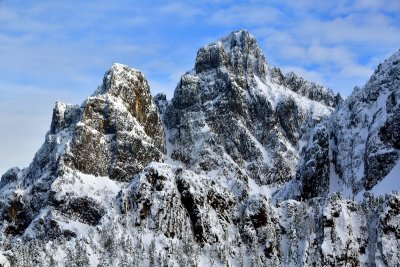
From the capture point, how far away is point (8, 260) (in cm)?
19400

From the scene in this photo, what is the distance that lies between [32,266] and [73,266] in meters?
12.2

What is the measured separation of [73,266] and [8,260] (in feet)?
62.1

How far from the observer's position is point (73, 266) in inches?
7869

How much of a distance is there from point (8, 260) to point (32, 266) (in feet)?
27.6

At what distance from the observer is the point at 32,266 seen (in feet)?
655
